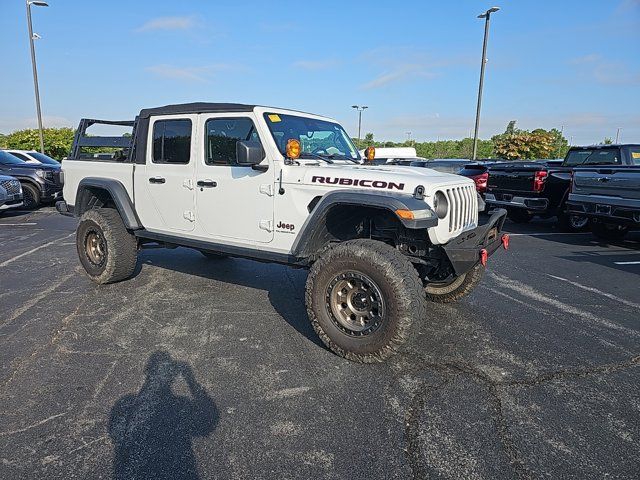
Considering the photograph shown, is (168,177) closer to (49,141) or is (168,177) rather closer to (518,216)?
(518,216)

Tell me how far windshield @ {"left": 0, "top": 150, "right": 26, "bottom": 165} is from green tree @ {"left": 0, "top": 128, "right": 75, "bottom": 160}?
43.9ft

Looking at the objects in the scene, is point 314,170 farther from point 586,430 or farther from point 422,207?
point 586,430

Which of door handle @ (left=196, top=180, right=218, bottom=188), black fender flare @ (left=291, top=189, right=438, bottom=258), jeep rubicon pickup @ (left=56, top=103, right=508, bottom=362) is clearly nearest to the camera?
black fender flare @ (left=291, top=189, right=438, bottom=258)

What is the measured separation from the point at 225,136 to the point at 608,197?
6689 mm

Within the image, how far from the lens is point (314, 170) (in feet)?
12.1

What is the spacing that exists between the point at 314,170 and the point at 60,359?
2481 millimetres

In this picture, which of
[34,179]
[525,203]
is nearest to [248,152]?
[525,203]

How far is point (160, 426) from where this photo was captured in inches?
99.6

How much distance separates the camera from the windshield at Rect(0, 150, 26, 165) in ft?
42.4

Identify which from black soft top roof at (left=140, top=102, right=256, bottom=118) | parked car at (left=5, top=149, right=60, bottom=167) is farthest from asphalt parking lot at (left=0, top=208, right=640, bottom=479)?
parked car at (left=5, top=149, right=60, bottom=167)

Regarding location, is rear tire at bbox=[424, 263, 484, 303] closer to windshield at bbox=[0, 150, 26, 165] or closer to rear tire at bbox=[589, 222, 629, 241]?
rear tire at bbox=[589, 222, 629, 241]

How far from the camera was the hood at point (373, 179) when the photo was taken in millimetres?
3305

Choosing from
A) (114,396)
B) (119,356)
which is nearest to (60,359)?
(119,356)

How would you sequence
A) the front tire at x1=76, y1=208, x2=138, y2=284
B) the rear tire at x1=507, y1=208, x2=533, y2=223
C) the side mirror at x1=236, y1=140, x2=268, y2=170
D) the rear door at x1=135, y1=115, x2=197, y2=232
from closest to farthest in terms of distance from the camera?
the side mirror at x1=236, y1=140, x2=268, y2=170, the rear door at x1=135, y1=115, x2=197, y2=232, the front tire at x1=76, y1=208, x2=138, y2=284, the rear tire at x1=507, y1=208, x2=533, y2=223
